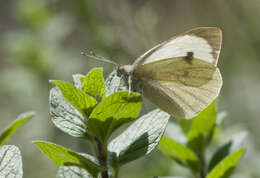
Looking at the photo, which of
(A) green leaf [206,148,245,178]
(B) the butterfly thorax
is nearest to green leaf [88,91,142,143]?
(A) green leaf [206,148,245,178]

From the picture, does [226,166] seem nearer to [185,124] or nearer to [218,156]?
[218,156]

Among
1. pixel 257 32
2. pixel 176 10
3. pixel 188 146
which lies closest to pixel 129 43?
pixel 257 32

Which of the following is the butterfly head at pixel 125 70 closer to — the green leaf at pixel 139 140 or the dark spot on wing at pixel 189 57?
the dark spot on wing at pixel 189 57

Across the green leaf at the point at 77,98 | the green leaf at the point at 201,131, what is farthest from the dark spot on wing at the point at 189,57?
the green leaf at the point at 77,98

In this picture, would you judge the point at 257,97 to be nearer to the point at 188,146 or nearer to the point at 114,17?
the point at 114,17

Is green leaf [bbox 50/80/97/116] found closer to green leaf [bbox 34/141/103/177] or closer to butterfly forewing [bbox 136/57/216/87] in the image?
green leaf [bbox 34/141/103/177]

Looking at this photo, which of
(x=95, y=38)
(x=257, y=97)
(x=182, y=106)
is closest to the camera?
(x=182, y=106)

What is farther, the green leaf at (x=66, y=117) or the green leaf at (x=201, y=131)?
the green leaf at (x=201, y=131)

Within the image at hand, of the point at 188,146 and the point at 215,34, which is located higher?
the point at 215,34
